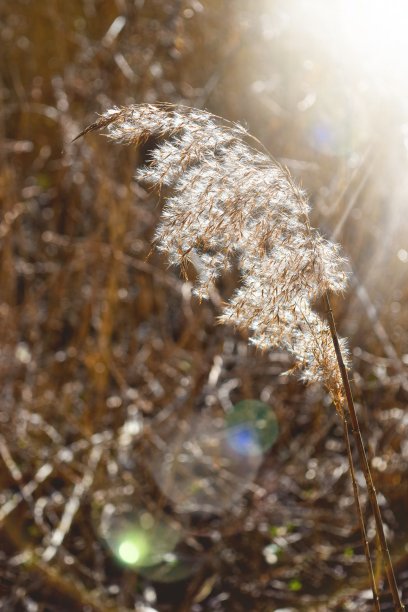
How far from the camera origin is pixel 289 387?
9.75 feet

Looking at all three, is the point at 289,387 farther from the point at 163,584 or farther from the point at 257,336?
the point at 257,336

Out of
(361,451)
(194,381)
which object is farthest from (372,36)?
(361,451)

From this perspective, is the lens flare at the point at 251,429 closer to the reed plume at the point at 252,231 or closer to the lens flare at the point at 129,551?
the lens flare at the point at 129,551

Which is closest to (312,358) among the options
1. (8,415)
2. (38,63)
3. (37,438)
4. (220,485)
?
(220,485)

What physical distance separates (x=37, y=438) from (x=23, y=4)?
3.28 m

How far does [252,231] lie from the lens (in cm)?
114

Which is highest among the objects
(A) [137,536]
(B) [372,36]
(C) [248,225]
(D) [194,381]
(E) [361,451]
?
(B) [372,36]

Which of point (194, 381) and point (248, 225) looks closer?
point (248, 225)

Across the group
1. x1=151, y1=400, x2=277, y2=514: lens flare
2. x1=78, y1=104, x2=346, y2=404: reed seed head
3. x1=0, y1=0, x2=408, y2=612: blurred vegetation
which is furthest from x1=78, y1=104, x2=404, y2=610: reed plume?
x1=151, y1=400, x2=277, y2=514: lens flare

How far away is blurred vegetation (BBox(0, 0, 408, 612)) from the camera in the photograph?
2449 mm

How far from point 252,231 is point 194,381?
4.94 ft

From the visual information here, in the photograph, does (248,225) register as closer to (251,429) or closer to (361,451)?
(361,451)

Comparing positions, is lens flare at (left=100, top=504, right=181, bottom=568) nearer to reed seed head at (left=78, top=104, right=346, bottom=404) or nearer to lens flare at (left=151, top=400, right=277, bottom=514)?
lens flare at (left=151, top=400, right=277, bottom=514)

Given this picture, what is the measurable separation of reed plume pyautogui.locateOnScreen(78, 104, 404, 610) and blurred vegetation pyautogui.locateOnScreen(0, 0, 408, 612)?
1024 mm
